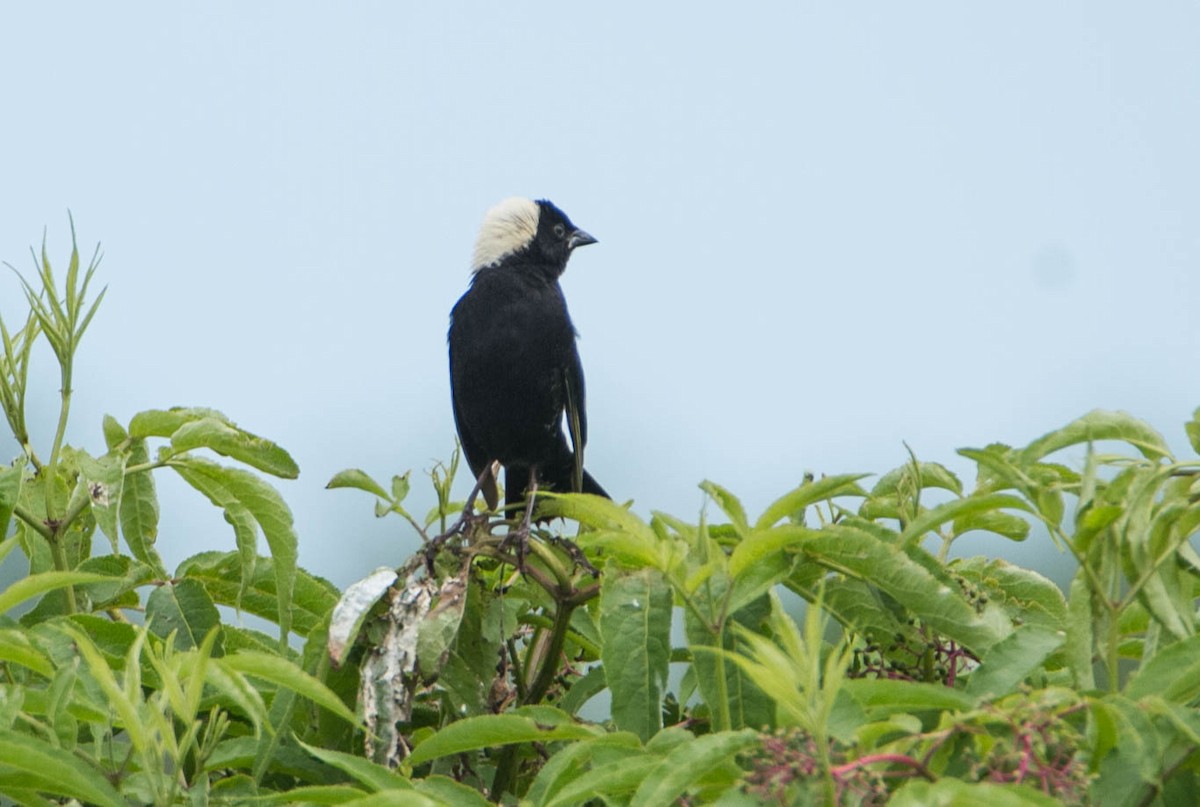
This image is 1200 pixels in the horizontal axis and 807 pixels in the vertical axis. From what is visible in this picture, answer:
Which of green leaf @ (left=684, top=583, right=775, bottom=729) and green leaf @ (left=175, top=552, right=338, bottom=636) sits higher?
green leaf @ (left=175, top=552, right=338, bottom=636)

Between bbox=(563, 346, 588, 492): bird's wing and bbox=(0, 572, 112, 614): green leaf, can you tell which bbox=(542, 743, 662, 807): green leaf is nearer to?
bbox=(0, 572, 112, 614): green leaf

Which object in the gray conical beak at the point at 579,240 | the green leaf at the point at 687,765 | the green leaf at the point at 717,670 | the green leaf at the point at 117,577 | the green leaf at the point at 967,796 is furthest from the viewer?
the gray conical beak at the point at 579,240

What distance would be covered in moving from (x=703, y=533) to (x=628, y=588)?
185 mm

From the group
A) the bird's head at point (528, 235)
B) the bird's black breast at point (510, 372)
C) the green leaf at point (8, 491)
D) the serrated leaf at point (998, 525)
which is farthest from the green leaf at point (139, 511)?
the bird's head at point (528, 235)

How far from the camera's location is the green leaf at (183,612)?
7.14 ft

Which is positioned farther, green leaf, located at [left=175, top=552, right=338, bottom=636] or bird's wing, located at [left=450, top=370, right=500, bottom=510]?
bird's wing, located at [left=450, top=370, right=500, bottom=510]

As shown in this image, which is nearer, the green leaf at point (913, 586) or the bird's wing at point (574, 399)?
the green leaf at point (913, 586)

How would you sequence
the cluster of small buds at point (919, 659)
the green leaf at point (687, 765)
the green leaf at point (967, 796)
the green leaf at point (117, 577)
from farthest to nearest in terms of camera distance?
the green leaf at point (117, 577), the cluster of small buds at point (919, 659), the green leaf at point (687, 765), the green leaf at point (967, 796)

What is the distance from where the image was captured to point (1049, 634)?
1.49m

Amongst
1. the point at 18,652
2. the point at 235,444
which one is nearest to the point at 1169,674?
the point at 18,652

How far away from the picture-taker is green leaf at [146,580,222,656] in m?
2.18

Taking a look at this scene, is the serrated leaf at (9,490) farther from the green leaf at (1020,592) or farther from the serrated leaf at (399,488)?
the green leaf at (1020,592)

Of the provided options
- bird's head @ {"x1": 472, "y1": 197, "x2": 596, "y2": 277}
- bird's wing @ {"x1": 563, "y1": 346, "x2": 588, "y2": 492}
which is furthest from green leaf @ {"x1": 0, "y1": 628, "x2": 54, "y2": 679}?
bird's head @ {"x1": 472, "y1": 197, "x2": 596, "y2": 277}

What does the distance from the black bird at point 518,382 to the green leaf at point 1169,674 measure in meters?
3.98
